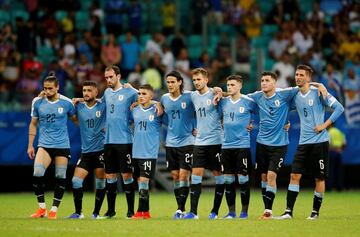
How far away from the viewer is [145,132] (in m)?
18.7

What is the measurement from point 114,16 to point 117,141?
44.4ft

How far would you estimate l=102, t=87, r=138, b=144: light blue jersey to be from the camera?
740 inches

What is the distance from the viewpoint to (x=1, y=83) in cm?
2823

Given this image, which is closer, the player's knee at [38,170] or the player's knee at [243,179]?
the player's knee at [243,179]

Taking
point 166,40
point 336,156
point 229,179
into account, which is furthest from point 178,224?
point 166,40

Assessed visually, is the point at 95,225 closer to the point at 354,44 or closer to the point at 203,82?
the point at 203,82

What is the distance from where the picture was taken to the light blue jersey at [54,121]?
62.3ft

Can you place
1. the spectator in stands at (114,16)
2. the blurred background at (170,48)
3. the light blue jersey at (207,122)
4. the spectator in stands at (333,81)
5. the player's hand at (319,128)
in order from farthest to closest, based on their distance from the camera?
the spectator in stands at (114,16)
the blurred background at (170,48)
the spectator in stands at (333,81)
the light blue jersey at (207,122)
the player's hand at (319,128)

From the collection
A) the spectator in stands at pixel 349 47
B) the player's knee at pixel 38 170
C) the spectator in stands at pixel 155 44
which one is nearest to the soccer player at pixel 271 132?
the player's knee at pixel 38 170

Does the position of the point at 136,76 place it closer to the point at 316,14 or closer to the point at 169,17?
the point at 169,17

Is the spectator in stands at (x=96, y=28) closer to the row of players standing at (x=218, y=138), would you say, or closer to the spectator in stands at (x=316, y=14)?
the spectator in stands at (x=316, y=14)

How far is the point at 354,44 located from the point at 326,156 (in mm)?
14304

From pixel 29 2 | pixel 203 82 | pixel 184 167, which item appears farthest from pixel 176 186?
pixel 29 2

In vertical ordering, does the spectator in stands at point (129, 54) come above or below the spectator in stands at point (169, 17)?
below
